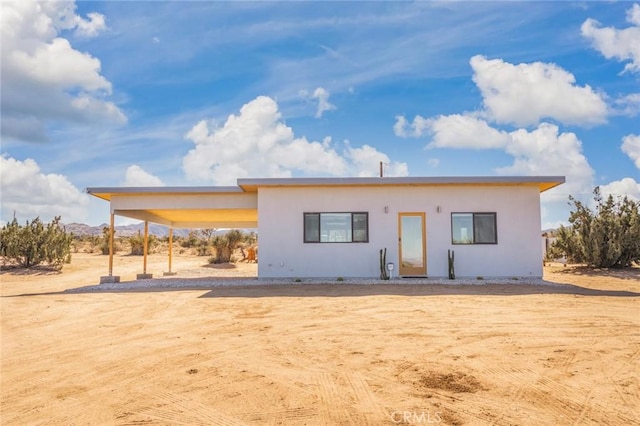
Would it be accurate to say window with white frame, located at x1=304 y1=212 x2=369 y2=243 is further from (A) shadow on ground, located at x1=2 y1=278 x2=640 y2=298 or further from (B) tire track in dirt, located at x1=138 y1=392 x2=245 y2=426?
(B) tire track in dirt, located at x1=138 y1=392 x2=245 y2=426

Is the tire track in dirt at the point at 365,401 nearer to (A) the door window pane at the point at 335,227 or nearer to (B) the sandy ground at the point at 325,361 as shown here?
(B) the sandy ground at the point at 325,361

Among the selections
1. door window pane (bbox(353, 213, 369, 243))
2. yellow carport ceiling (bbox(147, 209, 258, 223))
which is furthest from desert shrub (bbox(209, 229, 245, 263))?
door window pane (bbox(353, 213, 369, 243))

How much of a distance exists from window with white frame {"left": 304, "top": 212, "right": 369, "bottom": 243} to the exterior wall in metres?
0.15

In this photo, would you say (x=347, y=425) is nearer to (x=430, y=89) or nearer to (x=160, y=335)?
(x=160, y=335)

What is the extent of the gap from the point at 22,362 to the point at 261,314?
3.67 m

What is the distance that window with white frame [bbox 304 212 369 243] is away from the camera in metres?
13.5

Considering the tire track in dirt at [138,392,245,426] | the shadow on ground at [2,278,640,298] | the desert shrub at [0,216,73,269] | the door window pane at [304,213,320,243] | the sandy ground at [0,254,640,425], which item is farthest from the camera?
the desert shrub at [0,216,73,269]

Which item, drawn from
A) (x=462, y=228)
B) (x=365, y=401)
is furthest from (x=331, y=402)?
(x=462, y=228)

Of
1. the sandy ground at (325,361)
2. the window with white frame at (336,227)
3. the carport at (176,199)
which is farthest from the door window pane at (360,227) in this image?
the sandy ground at (325,361)

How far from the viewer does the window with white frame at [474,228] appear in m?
13.4

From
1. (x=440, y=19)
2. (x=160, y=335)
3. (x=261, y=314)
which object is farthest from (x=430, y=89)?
(x=160, y=335)

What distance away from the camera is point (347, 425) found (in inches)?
126

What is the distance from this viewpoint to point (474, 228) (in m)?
13.4

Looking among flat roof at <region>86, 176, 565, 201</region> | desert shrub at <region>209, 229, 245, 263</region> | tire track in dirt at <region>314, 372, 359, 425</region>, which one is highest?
flat roof at <region>86, 176, 565, 201</region>
